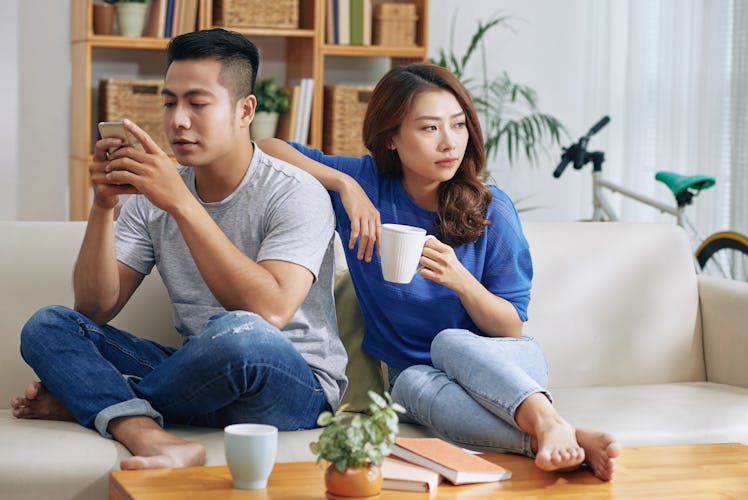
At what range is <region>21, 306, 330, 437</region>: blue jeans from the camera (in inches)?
70.5

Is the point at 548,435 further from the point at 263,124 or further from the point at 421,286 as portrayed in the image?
the point at 263,124

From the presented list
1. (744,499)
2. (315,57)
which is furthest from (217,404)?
(315,57)

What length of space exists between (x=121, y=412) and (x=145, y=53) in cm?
271

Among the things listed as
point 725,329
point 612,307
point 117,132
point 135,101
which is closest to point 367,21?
point 135,101

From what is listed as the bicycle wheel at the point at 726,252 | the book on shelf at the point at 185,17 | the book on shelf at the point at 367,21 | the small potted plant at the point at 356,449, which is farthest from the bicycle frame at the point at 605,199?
the small potted plant at the point at 356,449

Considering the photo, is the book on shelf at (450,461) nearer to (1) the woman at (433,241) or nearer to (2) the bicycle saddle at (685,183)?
(1) the woman at (433,241)

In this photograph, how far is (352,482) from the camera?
140 centimetres

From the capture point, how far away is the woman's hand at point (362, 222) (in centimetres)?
209

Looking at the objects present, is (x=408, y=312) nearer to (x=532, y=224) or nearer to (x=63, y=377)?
(x=532, y=224)

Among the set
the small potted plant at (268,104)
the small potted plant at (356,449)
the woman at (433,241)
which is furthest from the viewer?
the small potted plant at (268,104)

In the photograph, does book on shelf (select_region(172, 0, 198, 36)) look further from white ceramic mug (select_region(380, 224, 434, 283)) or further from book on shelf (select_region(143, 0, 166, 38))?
white ceramic mug (select_region(380, 224, 434, 283))

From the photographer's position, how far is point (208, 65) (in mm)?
2025

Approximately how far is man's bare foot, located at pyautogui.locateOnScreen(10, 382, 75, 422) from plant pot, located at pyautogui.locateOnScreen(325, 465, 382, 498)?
71cm

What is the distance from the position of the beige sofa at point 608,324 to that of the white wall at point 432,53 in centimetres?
202
